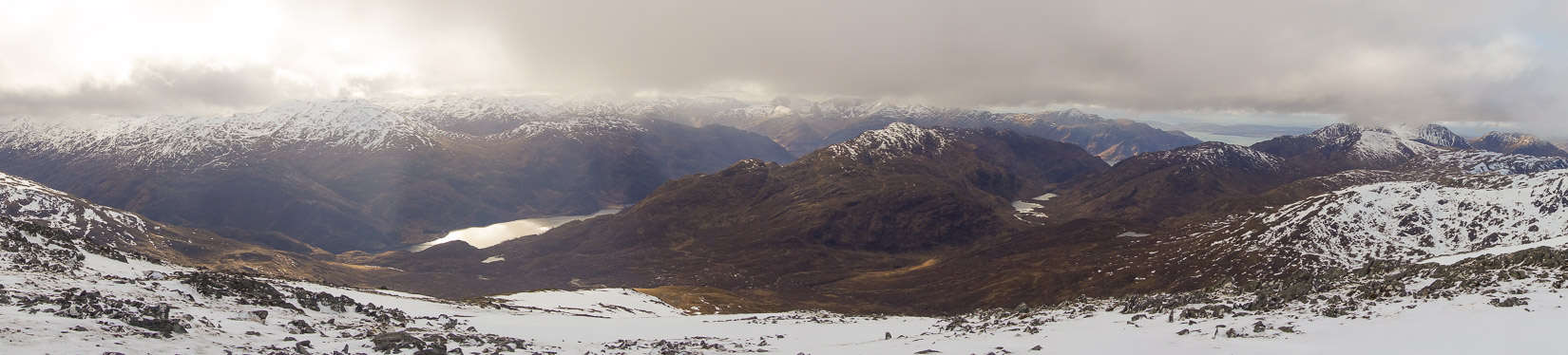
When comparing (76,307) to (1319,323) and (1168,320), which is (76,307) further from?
(1319,323)

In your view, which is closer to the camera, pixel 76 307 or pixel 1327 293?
pixel 76 307

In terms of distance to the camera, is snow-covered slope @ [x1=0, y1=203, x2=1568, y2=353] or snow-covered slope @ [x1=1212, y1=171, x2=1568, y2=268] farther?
snow-covered slope @ [x1=1212, y1=171, x2=1568, y2=268]

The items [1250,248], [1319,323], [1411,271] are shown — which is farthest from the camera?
[1250,248]

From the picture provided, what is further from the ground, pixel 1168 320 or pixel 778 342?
pixel 1168 320

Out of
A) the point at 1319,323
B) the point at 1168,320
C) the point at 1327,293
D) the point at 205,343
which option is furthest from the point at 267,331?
the point at 1327,293

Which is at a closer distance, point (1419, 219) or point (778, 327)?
point (778, 327)

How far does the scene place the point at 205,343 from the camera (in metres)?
20.8

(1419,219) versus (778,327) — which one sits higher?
(778,327)

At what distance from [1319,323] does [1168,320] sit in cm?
533

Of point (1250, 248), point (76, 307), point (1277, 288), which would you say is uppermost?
point (76, 307)

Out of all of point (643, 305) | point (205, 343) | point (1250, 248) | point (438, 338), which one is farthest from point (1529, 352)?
point (1250, 248)

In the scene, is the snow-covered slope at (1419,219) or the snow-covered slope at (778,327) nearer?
the snow-covered slope at (778,327)

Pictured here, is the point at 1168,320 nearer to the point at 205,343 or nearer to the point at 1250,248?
the point at 205,343

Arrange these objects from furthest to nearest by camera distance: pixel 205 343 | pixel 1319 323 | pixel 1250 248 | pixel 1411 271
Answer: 1. pixel 1250 248
2. pixel 1411 271
3. pixel 1319 323
4. pixel 205 343
